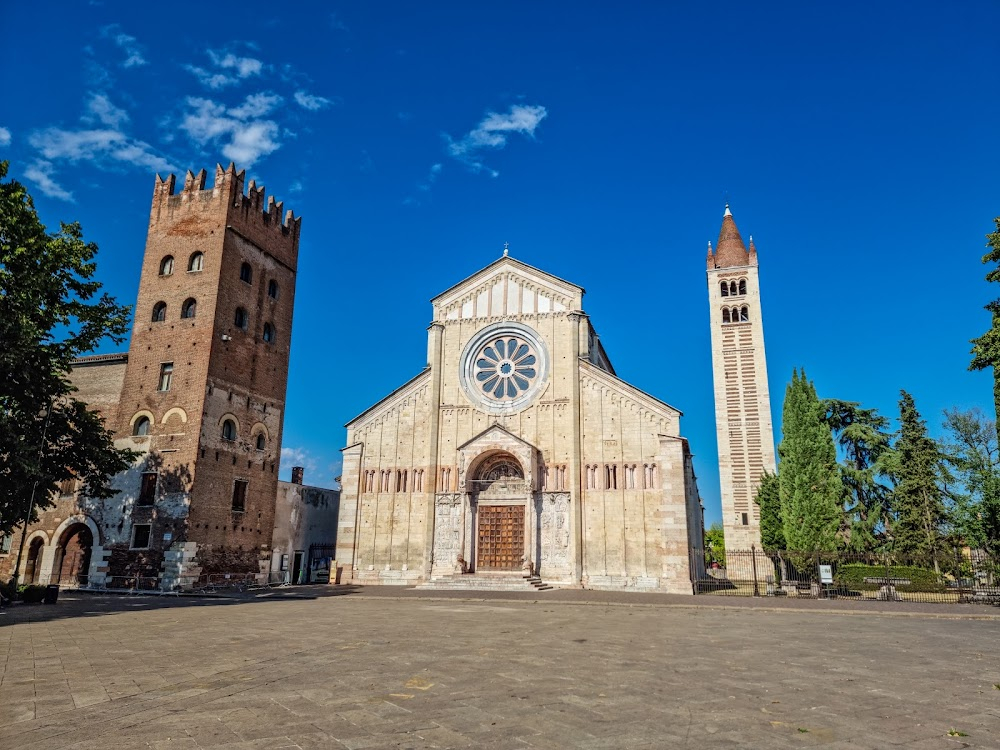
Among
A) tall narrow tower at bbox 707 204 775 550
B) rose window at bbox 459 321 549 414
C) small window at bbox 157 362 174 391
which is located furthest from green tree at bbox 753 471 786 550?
small window at bbox 157 362 174 391

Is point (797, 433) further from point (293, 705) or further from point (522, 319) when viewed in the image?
point (293, 705)

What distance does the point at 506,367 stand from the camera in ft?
103

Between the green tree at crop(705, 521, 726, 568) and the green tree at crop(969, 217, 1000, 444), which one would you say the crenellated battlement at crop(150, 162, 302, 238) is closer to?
the green tree at crop(969, 217, 1000, 444)

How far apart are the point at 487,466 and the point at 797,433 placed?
15.8 meters

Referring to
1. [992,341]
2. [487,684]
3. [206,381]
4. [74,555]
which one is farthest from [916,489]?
[74,555]

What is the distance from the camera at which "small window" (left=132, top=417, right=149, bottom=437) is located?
95.2ft

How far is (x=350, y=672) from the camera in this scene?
340 inches

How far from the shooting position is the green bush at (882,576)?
26.7 meters

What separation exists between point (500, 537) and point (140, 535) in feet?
51.9

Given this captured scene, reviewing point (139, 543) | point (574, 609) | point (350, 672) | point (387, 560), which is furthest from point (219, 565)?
point (350, 672)

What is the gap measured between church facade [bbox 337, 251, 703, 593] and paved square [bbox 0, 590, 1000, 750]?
39.8 feet

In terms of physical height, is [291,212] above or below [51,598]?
above

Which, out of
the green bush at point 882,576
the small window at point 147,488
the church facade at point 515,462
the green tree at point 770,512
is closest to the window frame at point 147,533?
the small window at point 147,488

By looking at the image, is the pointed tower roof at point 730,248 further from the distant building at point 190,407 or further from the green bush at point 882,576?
the distant building at point 190,407
